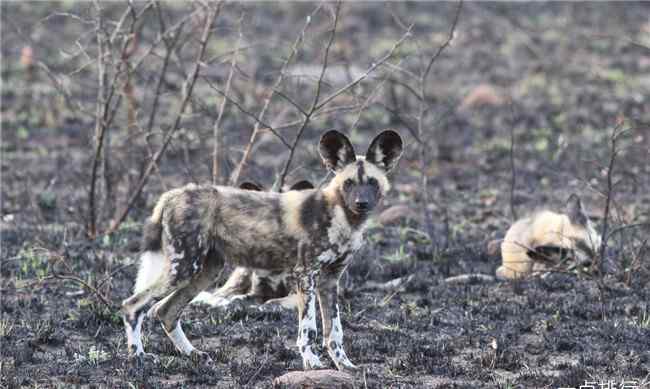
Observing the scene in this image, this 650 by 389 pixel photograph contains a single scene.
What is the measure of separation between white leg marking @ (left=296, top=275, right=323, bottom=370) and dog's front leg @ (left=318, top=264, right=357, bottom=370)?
113 millimetres

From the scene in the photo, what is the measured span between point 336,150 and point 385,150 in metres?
0.29

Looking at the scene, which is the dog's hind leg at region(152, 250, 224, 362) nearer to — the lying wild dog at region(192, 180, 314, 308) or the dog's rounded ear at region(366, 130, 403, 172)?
the dog's rounded ear at region(366, 130, 403, 172)

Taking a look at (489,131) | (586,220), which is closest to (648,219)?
(586,220)

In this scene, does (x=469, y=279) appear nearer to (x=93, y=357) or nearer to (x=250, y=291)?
(x=250, y=291)

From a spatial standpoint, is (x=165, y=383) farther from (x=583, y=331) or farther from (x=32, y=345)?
(x=583, y=331)

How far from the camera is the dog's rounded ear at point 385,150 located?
629 centimetres

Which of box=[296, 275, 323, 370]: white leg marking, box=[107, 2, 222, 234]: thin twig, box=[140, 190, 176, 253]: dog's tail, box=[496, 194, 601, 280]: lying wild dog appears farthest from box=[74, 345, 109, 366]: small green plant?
box=[496, 194, 601, 280]: lying wild dog

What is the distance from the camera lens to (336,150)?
6.32 meters

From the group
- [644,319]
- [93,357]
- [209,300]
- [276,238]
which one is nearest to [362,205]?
[276,238]

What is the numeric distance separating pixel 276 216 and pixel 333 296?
1.90 ft

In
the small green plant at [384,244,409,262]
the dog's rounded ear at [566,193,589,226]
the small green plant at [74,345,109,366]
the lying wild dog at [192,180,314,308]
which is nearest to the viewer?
the small green plant at [74,345,109,366]

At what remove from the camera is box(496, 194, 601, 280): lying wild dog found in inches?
351

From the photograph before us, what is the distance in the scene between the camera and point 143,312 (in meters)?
6.51

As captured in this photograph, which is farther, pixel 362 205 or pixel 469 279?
pixel 469 279
